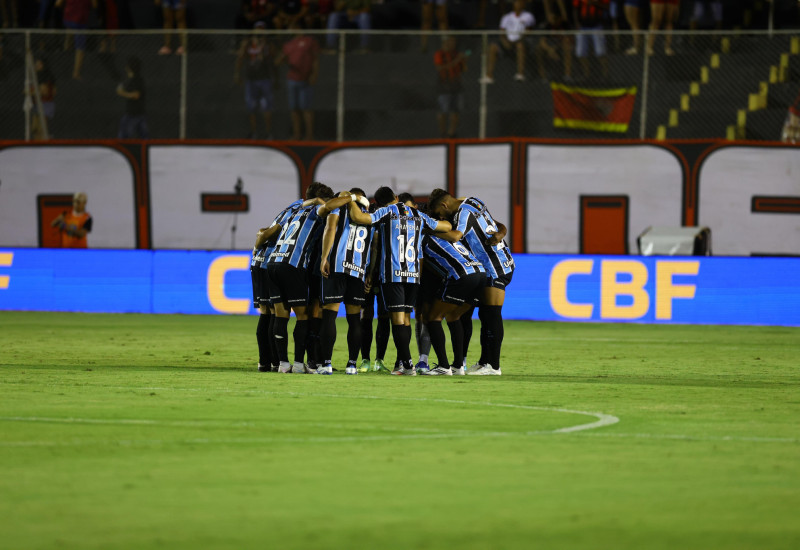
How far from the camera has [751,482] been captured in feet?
23.4

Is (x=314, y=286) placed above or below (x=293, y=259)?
below

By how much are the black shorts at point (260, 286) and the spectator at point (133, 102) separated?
13.4 m

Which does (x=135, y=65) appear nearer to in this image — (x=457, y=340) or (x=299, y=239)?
(x=299, y=239)

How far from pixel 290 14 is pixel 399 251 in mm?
15221

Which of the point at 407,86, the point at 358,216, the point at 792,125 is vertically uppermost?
the point at 407,86

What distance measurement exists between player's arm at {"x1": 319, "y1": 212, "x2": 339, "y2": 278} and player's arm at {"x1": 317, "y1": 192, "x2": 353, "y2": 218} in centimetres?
8

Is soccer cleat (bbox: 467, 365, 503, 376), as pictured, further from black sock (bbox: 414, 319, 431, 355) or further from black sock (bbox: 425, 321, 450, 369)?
black sock (bbox: 414, 319, 431, 355)

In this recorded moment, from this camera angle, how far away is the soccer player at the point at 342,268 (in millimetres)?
12594

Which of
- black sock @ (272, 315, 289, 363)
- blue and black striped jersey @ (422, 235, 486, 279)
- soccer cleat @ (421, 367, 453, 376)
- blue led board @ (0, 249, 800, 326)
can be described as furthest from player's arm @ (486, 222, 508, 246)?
blue led board @ (0, 249, 800, 326)

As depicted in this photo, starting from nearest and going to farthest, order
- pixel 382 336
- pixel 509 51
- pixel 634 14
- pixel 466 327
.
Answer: pixel 382 336 < pixel 466 327 < pixel 509 51 < pixel 634 14

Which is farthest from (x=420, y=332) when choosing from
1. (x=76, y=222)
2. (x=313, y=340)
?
(x=76, y=222)

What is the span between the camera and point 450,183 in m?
26.7

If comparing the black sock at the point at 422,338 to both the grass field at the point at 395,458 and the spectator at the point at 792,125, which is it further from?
the spectator at the point at 792,125

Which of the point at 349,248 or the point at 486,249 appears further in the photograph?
the point at 486,249
